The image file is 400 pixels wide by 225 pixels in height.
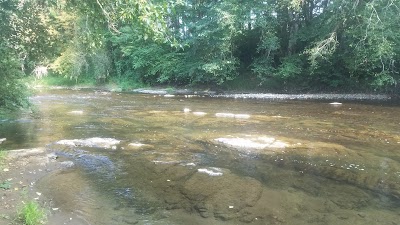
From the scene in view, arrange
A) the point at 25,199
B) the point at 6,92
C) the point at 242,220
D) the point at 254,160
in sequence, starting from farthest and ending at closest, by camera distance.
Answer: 1. the point at 6,92
2. the point at 254,160
3. the point at 25,199
4. the point at 242,220

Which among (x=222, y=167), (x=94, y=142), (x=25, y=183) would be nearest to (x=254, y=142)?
(x=222, y=167)

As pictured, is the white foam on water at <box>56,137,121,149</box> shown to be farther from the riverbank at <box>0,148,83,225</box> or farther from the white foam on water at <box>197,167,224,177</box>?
the white foam on water at <box>197,167,224,177</box>

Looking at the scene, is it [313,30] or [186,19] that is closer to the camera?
[313,30]

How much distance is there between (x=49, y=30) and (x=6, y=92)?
2.63m

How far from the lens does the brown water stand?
544cm

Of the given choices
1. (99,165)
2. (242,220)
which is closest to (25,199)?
(99,165)

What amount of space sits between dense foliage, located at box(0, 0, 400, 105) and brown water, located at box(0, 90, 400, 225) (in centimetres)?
277

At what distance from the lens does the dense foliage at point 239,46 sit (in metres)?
8.17

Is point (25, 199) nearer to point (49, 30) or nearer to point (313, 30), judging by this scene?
point (49, 30)

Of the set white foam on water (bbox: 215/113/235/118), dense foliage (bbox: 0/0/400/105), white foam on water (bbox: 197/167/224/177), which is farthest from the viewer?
white foam on water (bbox: 215/113/235/118)

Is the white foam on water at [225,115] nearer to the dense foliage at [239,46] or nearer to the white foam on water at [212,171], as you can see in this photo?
the dense foliage at [239,46]

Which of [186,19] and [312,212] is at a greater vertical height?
[186,19]

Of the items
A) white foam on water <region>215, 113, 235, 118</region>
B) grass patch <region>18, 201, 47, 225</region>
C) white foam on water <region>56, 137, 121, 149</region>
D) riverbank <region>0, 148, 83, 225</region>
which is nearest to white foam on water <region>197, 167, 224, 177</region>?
riverbank <region>0, 148, 83, 225</region>

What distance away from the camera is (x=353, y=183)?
667 centimetres
